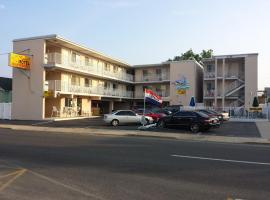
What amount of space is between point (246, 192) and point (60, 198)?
384 centimetres

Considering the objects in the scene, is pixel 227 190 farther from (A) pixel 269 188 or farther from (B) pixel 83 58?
(B) pixel 83 58

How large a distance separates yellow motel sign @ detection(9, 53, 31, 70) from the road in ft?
79.8

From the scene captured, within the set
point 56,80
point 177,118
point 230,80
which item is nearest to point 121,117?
point 177,118

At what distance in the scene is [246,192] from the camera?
299 inches

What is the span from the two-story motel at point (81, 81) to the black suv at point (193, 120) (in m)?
16.4

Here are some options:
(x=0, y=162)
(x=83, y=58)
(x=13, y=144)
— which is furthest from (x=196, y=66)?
(x=0, y=162)

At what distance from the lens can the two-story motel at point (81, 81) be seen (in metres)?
38.6

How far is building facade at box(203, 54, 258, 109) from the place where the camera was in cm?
4972

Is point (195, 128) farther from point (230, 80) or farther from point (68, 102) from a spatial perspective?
point (230, 80)

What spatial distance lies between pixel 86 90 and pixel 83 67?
2.90 meters

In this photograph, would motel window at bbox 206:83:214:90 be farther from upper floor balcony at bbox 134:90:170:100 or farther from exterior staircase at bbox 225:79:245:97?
upper floor balcony at bbox 134:90:170:100

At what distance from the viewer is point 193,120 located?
25.6 meters

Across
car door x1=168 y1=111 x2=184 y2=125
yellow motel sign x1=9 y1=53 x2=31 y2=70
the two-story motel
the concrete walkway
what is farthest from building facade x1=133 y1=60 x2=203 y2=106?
car door x1=168 y1=111 x2=184 y2=125

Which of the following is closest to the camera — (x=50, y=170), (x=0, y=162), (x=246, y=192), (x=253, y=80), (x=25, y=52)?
(x=246, y=192)
